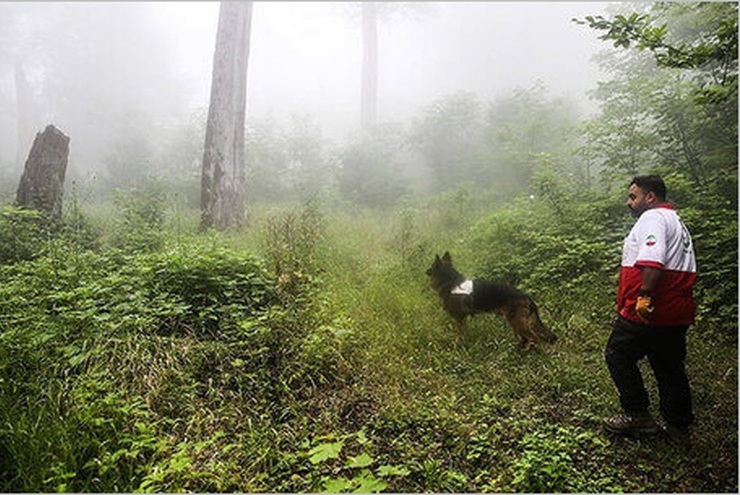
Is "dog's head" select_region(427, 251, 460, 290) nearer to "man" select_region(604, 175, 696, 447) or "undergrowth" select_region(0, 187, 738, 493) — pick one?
"undergrowth" select_region(0, 187, 738, 493)

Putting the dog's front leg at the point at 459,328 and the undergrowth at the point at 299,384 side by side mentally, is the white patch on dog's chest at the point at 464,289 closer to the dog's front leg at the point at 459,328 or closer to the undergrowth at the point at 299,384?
the dog's front leg at the point at 459,328

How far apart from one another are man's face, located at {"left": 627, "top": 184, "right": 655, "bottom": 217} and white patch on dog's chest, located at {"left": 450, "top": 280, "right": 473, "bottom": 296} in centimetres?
189

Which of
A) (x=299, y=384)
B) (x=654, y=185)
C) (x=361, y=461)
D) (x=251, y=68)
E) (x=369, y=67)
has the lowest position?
(x=361, y=461)

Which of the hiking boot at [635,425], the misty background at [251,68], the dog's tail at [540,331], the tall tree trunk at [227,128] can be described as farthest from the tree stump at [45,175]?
the hiking boot at [635,425]

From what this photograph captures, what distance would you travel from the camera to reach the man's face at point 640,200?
10.4ft

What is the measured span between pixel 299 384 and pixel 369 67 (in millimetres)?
20439

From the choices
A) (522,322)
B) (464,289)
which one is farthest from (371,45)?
(522,322)

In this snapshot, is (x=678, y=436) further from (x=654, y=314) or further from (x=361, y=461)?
(x=361, y=461)

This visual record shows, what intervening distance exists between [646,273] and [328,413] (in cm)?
260

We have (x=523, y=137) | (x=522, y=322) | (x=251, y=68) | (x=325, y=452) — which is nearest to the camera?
(x=325, y=452)

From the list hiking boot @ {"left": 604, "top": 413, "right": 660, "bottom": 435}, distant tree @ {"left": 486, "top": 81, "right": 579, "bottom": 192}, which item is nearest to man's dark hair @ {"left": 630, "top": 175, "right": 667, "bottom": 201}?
hiking boot @ {"left": 604, "top": 413, "right": 660, "bottom": 435}

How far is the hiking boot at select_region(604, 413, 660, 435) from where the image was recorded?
3109mm

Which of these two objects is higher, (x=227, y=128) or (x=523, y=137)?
(x=523, y=137)

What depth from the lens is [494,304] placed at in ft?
15.1
